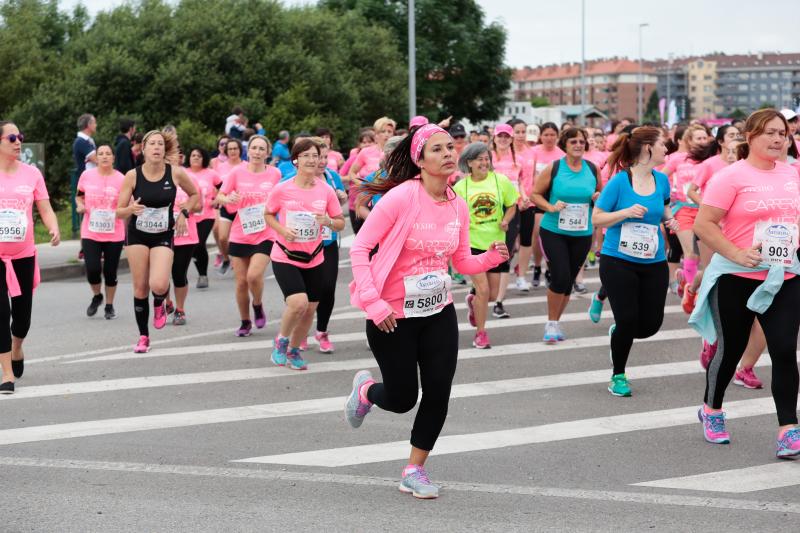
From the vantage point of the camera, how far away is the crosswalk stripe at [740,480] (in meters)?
6.02

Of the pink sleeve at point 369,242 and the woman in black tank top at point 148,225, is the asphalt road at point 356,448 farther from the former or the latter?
the pink sleeve at point 369,242

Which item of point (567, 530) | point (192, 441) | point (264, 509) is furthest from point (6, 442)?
point (567, 530)

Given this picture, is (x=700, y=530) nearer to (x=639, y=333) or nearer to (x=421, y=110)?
(x=639, y=333)

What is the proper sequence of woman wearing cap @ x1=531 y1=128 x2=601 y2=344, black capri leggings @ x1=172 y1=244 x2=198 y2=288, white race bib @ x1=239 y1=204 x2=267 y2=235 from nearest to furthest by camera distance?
1. woman wearing cap @ x1=531 y1=128 x2=601 y2=344
2. white race bib @ x1=239 y1=204 x2=267 y2=235
3. black capri leggings @ x1=172 y1=244 x2=198 y2=288

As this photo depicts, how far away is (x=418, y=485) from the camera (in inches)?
229

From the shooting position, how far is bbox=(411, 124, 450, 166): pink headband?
19.2ft

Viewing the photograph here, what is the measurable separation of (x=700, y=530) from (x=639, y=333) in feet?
10.7

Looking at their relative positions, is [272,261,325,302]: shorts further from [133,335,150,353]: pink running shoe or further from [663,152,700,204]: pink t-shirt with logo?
[663,152,700,204]: pink t-shirt with logo

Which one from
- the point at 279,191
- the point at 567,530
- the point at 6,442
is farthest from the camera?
the point at 279,191

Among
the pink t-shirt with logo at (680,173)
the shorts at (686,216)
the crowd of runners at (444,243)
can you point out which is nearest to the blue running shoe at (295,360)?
the crowd of runners at (444,243)

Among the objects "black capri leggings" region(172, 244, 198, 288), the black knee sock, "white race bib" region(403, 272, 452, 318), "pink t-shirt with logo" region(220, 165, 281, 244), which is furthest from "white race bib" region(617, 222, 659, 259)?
"black capri leggings" region(172, 244, 198, 288)

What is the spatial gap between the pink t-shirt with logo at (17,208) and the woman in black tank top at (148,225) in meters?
1.36

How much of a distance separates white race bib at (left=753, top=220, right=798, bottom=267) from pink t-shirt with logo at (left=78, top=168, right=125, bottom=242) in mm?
7606

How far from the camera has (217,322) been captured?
12.2 meters
